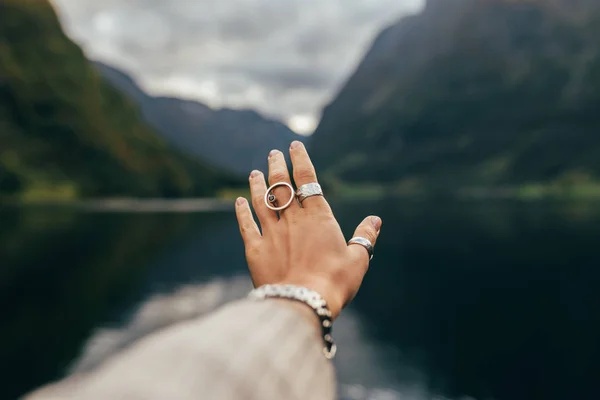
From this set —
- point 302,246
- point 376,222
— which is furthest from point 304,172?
point 376,222

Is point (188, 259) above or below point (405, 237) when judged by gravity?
below

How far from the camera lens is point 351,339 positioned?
4950 centimetres

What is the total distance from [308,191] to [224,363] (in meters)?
1.28

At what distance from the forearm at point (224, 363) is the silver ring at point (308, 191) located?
0.84 meters

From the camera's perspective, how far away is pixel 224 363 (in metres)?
1.32

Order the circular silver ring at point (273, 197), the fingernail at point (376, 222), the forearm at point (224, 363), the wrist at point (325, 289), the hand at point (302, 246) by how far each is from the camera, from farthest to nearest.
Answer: the fingernail at point (376, 222) → the circular silver ring at point (273, 197) → the hand at point (302, 246) → the wrist at point (325, 289) → the forearm at point (224, 363)

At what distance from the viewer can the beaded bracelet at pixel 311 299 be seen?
6.08 ft

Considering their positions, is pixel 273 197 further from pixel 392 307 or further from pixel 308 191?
pixel 392 307

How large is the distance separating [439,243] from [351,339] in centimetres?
5901

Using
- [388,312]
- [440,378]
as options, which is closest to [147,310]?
[388,312]

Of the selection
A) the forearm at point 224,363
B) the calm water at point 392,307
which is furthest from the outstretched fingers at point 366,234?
the calm water at point 392,307

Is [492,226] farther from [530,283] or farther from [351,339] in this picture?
[351,339]

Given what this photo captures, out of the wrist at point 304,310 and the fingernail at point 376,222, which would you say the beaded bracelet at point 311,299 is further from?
the fingernail at point 376,222

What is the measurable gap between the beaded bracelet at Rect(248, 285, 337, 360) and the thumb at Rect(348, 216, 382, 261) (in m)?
0.63
